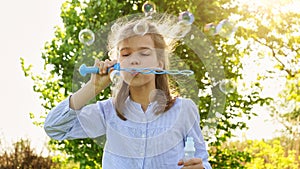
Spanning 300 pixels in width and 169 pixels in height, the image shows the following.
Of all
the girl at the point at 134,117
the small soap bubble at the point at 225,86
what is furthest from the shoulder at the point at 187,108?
the small soap bubble at the point at 225,86

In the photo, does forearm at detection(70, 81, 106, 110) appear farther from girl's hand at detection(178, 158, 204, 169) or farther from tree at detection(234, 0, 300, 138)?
tree at detection(234, 0, 300, 138)

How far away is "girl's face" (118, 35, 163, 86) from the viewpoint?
2039 mm

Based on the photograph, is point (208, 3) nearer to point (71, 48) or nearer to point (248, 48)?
point (248, 48)

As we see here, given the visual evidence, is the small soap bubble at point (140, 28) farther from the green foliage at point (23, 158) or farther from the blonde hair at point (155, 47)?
the green foliage at point (23, 158)

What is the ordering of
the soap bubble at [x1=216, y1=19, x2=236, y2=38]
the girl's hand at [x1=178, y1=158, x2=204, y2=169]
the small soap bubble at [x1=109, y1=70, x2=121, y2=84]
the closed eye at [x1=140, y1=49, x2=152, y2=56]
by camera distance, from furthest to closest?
the soap bubble at [x1=216, y1=19, x2=236, y2=38] < the closed eye at [x1=140, y1=49, x2=152, y2=56] < the small soap bubble at [x1=109, y1=70, x2=121, y2=84] < the girl's hand at [x1=178, y1=158, x2=204, y2=169]

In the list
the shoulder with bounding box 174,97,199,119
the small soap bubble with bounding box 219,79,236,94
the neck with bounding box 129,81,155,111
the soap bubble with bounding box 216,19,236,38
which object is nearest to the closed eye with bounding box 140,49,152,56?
the neck with bounding box 129,81,155,111

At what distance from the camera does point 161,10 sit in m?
4.18

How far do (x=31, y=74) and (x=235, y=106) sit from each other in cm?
177

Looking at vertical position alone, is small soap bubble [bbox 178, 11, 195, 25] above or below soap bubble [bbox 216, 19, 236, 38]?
above

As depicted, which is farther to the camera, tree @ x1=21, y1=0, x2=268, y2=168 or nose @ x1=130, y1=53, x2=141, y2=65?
tree @ x1=21, y1=0, x2=268, y2=168

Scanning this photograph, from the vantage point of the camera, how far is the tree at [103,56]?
166 inches

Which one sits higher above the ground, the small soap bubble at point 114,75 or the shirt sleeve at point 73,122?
the small soap bubble at point 114,75

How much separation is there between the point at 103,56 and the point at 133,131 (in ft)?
6.12

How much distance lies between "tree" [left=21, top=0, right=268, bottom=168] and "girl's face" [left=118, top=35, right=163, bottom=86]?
69.6 inches
